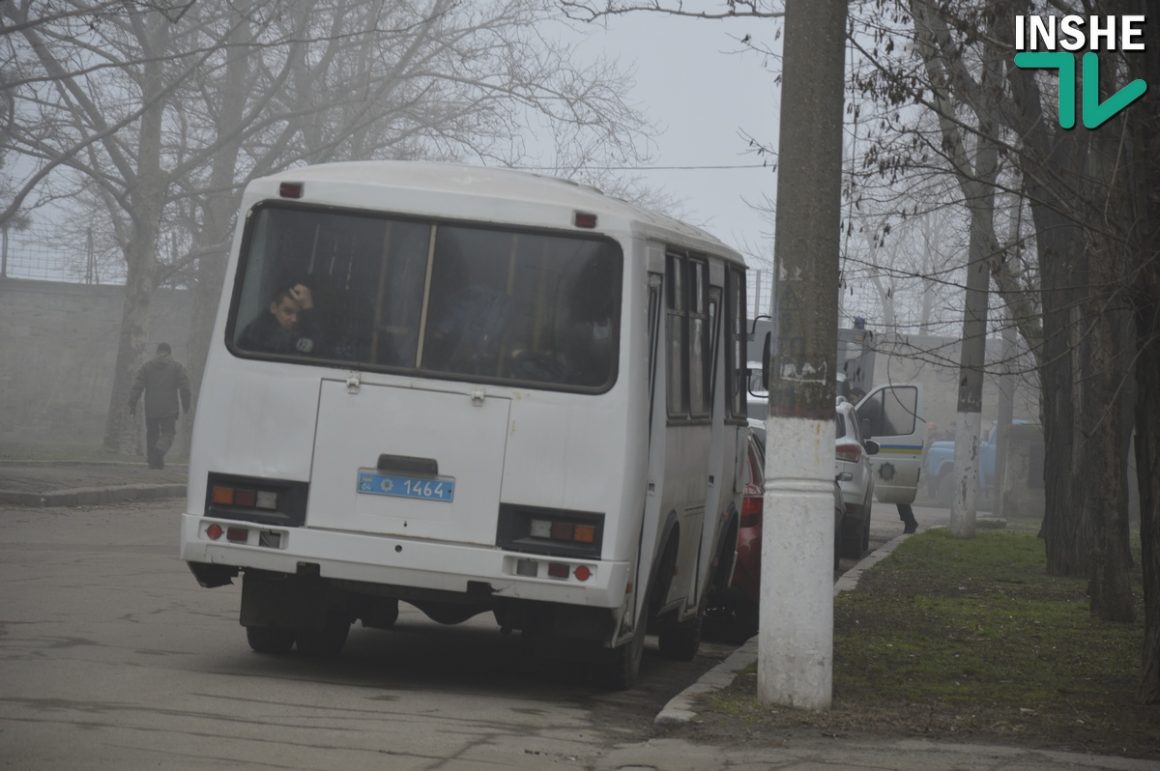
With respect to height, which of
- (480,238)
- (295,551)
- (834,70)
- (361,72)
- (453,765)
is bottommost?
(453,765)

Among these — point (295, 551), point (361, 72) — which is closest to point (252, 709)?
point (295, 551)

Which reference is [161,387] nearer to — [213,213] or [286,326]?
[213,213]

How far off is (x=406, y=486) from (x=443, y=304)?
3.11 ft

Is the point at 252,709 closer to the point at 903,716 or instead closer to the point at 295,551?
the point at 295,551

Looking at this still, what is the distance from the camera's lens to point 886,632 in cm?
1244

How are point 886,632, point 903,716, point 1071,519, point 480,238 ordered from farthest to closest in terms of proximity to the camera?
point 1071,519, point 886,632, point 480,238, point 903,716

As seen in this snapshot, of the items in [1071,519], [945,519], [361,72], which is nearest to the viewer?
[1071,519]

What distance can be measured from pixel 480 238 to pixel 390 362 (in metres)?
0.77

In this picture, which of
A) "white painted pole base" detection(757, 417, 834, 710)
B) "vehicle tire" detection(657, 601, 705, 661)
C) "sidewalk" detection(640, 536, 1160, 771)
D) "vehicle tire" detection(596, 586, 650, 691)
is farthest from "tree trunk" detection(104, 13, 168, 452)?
"sidewalk" detection(640, 536, 1160, 771)

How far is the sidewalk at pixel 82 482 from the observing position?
21.0 metres

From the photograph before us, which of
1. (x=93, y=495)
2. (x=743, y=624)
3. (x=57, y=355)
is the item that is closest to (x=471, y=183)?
(x=743, y=624)

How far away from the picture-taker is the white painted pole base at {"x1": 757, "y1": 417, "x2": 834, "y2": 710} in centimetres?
838

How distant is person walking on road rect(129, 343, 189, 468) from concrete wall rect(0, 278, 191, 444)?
20.2 meters

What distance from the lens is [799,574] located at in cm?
838
